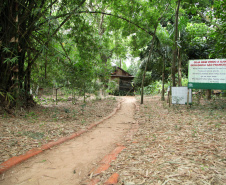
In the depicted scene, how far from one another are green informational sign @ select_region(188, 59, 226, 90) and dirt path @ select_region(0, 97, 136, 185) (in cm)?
467

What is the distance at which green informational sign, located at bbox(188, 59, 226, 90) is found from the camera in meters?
6.68

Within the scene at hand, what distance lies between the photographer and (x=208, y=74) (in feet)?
22.6

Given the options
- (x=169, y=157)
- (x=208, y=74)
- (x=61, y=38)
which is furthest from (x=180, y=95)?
(x=169, y=157)

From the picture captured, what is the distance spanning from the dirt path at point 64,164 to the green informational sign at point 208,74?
15.3ft

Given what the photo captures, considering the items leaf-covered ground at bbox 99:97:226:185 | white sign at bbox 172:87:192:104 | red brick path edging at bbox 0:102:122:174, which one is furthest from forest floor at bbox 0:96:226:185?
white sign at bbox 172:87:192:104

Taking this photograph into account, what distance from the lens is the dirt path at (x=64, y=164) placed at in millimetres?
2234

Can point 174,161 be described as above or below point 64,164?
above

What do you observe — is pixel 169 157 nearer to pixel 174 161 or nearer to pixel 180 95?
pixel 174 161

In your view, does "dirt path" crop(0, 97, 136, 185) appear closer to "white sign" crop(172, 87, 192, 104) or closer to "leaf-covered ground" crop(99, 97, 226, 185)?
"leaf-covered ground" crop(99, 97, 226, 185)

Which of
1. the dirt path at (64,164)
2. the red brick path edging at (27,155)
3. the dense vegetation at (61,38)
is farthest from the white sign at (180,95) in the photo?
the red brick path edging at (27,155)

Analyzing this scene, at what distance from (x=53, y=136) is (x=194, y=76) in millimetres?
5875

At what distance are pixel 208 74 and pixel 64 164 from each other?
6.43 meters

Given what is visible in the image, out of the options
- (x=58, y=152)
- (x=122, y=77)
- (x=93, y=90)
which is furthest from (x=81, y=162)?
(x=122, y=77)

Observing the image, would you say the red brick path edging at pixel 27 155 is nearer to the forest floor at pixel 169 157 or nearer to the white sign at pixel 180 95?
the forest floor at pixel 169 157
